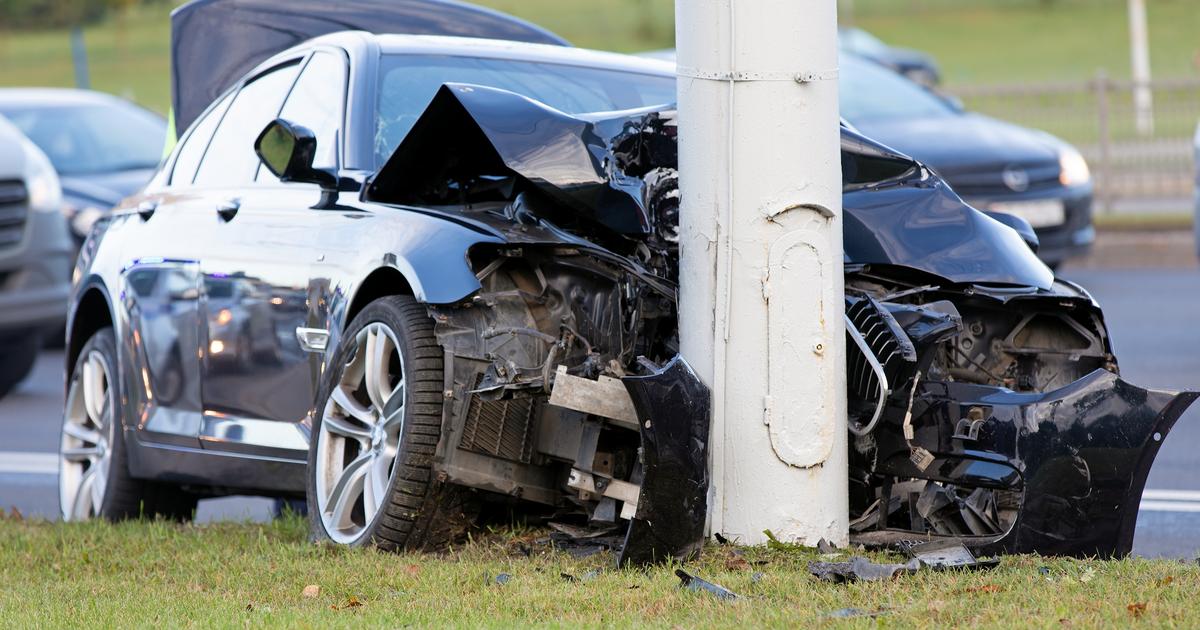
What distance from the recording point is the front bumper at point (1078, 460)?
4.51m

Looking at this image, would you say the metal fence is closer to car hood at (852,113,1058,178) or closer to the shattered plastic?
car hood at (852,113,1058,178)

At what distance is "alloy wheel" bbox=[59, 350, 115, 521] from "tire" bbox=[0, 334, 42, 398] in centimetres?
470

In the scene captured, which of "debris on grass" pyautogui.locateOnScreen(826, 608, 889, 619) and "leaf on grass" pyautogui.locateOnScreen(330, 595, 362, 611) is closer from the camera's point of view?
"debris on grass" pyautogui.locateOnScreen(826, 608, 889, 619)

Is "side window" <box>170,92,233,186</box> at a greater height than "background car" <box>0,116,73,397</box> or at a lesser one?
greater

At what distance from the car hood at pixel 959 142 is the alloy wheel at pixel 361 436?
26.3 ft

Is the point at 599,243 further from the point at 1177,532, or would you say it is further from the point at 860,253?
the point at 1177,532

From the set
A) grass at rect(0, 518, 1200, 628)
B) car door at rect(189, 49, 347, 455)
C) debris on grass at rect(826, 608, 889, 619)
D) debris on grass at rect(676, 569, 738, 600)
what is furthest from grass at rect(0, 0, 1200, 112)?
debris on grass at rect(826, 608, 889, 619)

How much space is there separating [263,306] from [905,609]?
257 cm

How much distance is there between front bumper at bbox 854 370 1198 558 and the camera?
4.51m

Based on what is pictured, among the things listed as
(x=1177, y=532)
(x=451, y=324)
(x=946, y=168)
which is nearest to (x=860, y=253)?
(x=451, y=324)

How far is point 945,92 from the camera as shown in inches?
708

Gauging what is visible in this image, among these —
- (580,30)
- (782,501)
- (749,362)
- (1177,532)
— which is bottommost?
(1177,532)

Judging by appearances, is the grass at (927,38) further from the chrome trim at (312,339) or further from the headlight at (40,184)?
the chrome trim at (312,339)

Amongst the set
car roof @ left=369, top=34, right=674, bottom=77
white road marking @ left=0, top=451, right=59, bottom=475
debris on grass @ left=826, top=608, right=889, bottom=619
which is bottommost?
white road marking @ left=0, top=451, right=59, bottom=475
